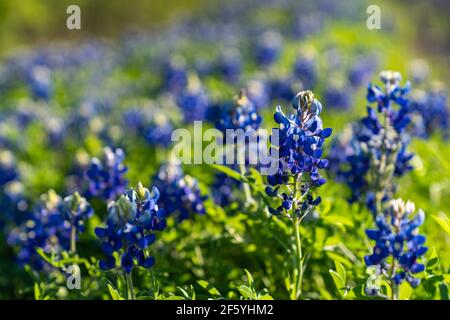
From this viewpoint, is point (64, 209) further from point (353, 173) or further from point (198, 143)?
point (198, 143)

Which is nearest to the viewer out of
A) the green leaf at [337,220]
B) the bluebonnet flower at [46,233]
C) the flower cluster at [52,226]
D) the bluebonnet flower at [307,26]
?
the green leaf at [337,220]

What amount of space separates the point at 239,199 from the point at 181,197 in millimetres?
440

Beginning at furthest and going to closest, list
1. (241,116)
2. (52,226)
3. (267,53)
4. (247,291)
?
1. (267,53)
2. (52,226)
3. (241,116)
4. (247,291)

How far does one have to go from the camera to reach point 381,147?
341cm

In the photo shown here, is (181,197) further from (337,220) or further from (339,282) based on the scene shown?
(339,282)

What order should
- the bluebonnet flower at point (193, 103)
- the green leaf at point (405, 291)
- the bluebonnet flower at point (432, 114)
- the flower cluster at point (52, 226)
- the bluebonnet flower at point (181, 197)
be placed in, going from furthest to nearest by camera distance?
1. the bluebonnet flower at point (193, 103)
2. the bluebonnet flower at point (432, 114)
3. the bluebonnet flower at point (181, 197)
4. the flower cluster at point (52, 226)
5. the green leaf at point (405, 291)

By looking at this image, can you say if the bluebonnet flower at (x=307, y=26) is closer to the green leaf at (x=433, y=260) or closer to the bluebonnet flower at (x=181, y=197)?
the bluebonnet flower at (x=181, y=197)

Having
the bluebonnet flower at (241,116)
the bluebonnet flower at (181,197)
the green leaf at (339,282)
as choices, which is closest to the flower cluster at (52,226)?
the bluebonnet flower at (181,197)

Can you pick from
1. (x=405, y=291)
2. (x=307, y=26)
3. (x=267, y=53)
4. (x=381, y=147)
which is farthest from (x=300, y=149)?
(x=307, y=26)

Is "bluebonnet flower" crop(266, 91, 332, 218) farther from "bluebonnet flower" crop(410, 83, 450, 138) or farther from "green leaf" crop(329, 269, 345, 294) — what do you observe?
"bluebonnet flower" crop(410, 83, 450, 138)

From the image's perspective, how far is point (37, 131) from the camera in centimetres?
695

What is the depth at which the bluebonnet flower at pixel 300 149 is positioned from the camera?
261 cm

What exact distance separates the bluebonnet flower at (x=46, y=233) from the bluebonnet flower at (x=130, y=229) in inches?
33.3
